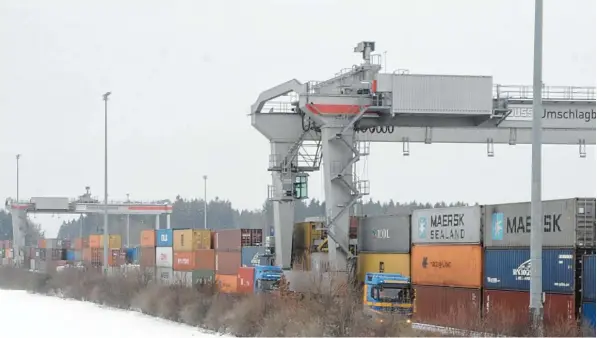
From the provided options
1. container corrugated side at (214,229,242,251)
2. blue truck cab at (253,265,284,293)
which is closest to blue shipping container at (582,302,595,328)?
blue truck cab at (253,265,284,293)

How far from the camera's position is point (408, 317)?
3312cm

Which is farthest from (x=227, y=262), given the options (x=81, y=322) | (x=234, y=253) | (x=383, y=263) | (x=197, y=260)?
(x=383, y=263)

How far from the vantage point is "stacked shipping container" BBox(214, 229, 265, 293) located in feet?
172

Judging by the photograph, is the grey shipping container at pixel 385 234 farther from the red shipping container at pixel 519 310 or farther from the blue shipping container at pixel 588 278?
the blue shipping container at pixel 588 278

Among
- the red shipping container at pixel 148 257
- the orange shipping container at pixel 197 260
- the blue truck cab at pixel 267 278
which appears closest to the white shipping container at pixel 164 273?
the red shipping container at pixel 148 257

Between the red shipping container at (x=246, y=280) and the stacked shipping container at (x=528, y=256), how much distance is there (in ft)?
49.3

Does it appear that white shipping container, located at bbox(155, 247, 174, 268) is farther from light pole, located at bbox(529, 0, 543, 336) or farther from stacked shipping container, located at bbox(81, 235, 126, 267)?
light pole, located at bbox(529, 0, 543, 336)

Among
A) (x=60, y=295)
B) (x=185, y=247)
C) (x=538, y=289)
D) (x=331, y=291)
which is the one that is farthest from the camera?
(x=60, y=295)

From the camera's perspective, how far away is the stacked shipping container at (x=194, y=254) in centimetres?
5853

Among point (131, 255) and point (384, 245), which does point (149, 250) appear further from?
point (384, 245)

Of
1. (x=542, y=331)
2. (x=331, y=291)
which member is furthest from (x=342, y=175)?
(x=542, y=331)

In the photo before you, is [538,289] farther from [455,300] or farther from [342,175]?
[342,175]

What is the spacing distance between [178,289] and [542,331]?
81.8ft

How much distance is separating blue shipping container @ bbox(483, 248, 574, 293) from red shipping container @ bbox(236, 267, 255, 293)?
48.9 feet
